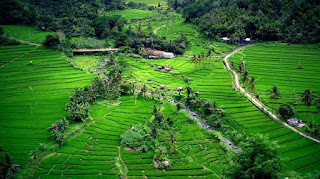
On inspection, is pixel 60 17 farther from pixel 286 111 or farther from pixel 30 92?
pixel 286 111

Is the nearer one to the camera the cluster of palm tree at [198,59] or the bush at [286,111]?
the bush at [286,111]

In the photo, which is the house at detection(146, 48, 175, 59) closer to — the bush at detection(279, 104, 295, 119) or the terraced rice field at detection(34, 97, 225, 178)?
the terraced rice field at detection(34, 97, 225, 178)

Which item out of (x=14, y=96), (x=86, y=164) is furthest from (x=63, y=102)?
(x=86, y=164)

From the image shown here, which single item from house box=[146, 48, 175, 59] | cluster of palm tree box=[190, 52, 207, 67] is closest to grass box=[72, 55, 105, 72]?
house box=[146, 48, 175, 59]

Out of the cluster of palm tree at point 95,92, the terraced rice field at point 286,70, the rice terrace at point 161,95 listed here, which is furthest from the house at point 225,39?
the cluster of palm tree at point 95,92

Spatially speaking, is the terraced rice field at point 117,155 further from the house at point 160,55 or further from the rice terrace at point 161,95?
the house at point 160,55

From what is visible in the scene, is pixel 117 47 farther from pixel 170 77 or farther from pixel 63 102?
pixel 63 102

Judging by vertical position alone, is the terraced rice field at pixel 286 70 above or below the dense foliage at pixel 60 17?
below
